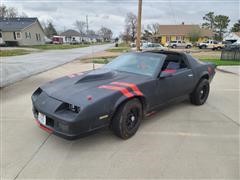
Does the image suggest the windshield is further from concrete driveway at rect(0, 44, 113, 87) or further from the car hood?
concrete driveway at rect(0, 44, 113, 87)

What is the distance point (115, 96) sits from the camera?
3.05m

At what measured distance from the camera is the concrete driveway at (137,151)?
2.65 meters

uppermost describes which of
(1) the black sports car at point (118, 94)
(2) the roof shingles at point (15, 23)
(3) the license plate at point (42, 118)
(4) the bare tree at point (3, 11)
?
(4) the bare tree at point (3, 11)

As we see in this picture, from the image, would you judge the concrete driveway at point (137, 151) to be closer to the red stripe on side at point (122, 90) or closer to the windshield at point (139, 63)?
the red stripe on side at point (122, 90)

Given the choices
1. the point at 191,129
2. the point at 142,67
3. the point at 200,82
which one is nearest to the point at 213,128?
the point at 191,129

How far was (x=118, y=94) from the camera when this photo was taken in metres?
3.09

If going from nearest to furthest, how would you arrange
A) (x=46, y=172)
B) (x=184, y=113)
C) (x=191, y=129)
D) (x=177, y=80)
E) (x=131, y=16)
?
(x=46, y=172) < (x=191, y=129) < (x=177, y=80) < (x=184, y=113) < (x=131, y=16)

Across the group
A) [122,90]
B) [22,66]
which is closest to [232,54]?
[22,66]

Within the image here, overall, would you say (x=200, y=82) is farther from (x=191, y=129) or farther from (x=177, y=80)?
(x=191, y=129)

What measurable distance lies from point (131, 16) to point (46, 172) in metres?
78.7

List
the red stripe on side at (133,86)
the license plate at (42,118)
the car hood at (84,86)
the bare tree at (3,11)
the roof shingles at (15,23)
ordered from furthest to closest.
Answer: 1. the bare tree at (3,11)
2. the roof shingles at (15,23)
3. the red stripe on side at (133,86)
4. the license plate at (42,118)
5. the car hood at (84,86)

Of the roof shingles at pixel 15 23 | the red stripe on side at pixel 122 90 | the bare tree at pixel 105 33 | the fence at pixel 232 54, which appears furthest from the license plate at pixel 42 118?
the bare tree at pixel 105 33

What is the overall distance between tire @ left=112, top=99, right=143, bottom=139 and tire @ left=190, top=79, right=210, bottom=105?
6.50ft

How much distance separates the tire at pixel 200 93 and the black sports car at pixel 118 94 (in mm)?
185
